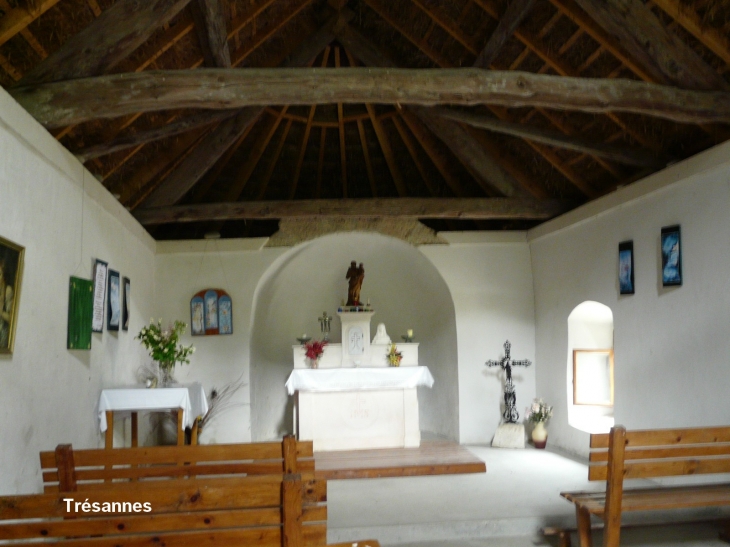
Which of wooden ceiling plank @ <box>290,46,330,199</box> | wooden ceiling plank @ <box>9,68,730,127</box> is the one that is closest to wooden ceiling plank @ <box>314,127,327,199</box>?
wooden ceiling plank @ <box>290,46,330,199</box>

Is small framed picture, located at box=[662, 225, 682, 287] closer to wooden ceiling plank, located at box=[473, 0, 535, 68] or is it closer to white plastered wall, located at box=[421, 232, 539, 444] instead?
wooden ceiling plank, located at box=[473, 0, 535, 68]

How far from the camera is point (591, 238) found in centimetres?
690

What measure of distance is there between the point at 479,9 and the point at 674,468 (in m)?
4.52

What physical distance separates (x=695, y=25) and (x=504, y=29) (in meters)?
1.74

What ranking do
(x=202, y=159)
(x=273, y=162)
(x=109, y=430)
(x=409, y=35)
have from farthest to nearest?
(x=273, y=162) → (x=202, y=159) → (x=409, y=35) → (x=109, y=430)

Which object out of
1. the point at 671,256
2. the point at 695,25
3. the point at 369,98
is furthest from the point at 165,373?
the point at 695,25

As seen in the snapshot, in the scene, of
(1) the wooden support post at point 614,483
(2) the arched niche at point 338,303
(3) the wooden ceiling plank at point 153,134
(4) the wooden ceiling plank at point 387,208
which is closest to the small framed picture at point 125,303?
(4) the wooden ceiling plank at point 387,208

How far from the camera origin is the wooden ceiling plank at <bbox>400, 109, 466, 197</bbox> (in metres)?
7.91

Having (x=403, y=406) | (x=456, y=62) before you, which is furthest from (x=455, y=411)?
(x=456, y=62)

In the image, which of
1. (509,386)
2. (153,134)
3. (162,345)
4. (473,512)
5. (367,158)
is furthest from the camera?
(367,158)

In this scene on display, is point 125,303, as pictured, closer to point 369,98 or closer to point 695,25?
point 369,98

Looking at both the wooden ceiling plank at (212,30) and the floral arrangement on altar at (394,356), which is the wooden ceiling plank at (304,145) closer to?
the wooden ceiling plank at (212,30)

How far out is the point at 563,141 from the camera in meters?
6.27

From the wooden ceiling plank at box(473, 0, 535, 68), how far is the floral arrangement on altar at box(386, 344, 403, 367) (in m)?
3.48
